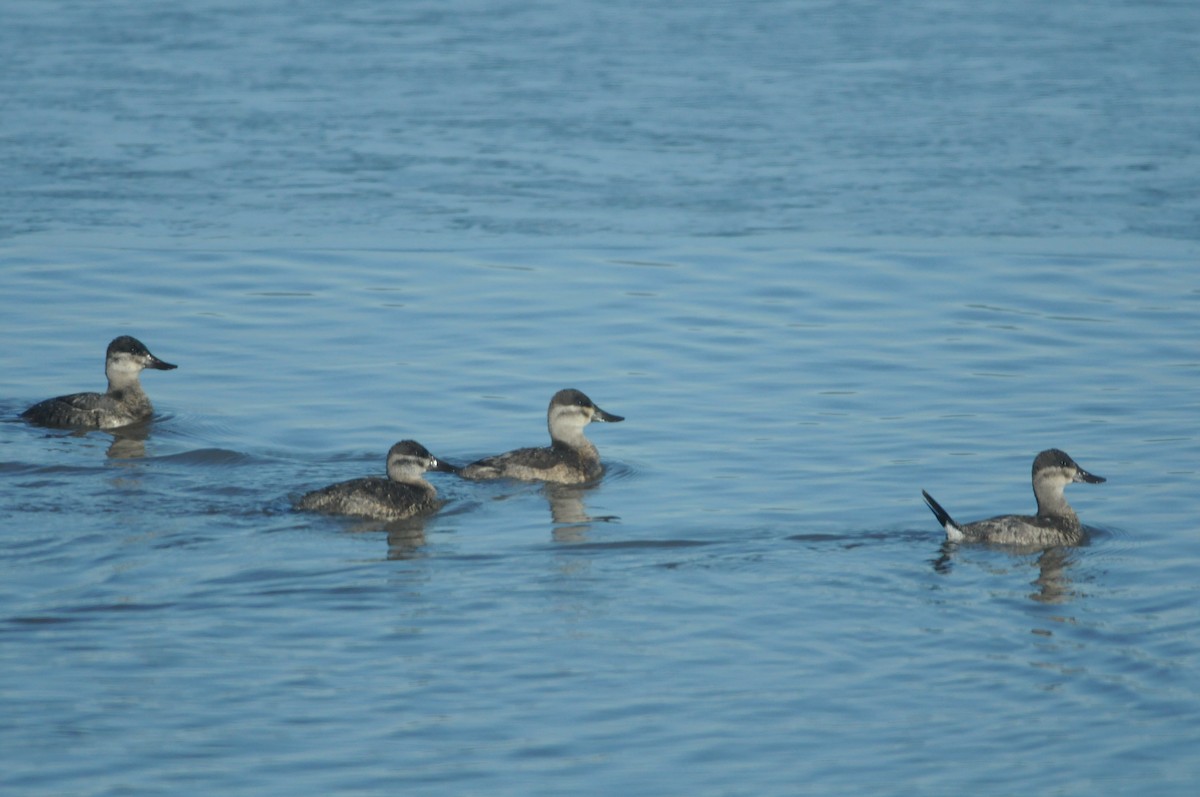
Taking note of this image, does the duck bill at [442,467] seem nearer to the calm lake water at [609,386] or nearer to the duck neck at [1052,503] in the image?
the calm lake water at [609,386]

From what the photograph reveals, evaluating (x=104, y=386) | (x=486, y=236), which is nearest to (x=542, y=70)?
(x=486, y=236)

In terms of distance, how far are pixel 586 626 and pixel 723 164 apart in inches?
445

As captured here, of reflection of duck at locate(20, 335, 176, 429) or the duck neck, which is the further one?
reflection of duck at locate(20, 335, 176, 429)

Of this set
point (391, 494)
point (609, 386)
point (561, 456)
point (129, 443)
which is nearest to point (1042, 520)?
point (561, 456)

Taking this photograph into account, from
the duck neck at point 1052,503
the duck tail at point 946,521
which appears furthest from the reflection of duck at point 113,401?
the duck neck at point 1052,503

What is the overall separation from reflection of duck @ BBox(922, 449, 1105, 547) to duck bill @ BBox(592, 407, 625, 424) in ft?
8.59

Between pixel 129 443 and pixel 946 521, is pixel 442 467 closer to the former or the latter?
pixel 129 443

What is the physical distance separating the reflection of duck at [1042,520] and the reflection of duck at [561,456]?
248 cm

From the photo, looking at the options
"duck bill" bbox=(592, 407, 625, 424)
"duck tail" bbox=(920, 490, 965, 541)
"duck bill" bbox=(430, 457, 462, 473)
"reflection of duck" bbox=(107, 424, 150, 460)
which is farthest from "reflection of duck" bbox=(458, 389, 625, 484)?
"duck tail" bbox=(920, 490, 965, 541)

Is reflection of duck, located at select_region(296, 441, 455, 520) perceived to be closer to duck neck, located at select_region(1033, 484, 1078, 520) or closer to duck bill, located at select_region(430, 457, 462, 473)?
duck bill, located at select_region(430, 457, 462, 473)

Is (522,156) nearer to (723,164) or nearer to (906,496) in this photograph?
(723,164)

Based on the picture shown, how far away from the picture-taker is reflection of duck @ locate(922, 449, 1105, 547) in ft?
33.2

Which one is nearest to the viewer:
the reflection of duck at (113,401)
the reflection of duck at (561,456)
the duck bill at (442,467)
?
the duck bill at (442,467)

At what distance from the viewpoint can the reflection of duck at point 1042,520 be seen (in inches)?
398
